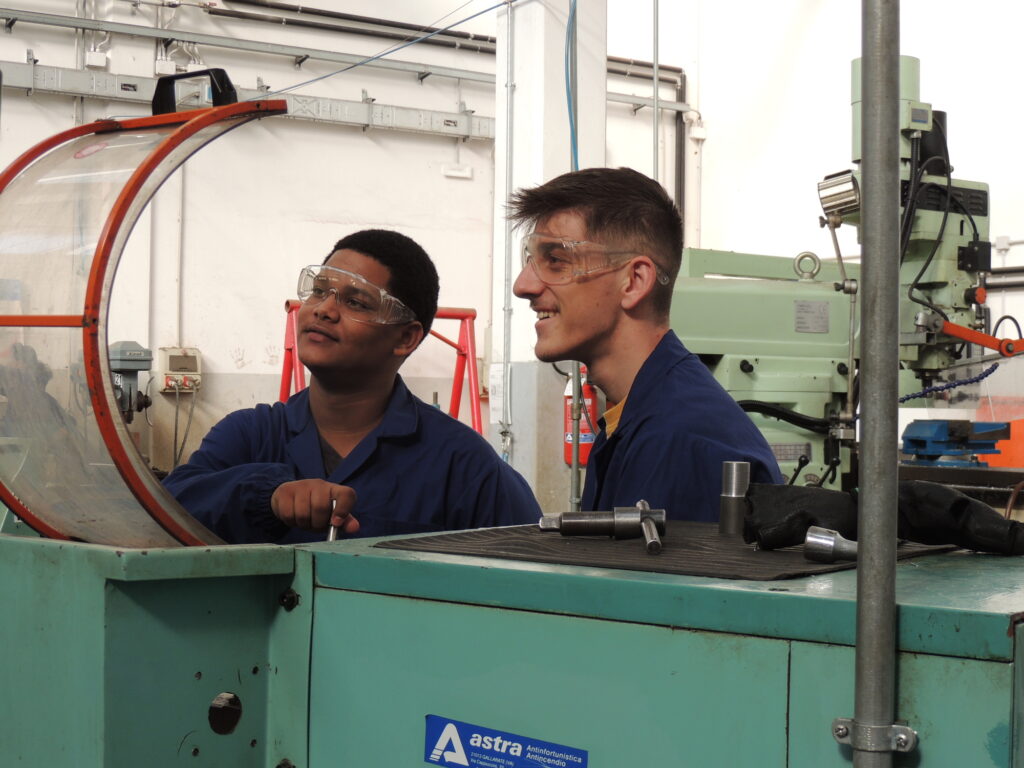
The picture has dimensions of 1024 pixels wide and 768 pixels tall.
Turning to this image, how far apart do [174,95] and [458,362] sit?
4597mm

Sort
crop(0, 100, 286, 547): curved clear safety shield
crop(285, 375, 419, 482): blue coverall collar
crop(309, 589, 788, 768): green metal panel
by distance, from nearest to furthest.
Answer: crop(309, 589, 788, 768): green metal panel
crop(0, 100, 286, 547): curved clear safety shield
crop(285, 375, 419, 482): blue coverall collar

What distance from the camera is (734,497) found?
3.24ft

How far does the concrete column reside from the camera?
4609 millimetres

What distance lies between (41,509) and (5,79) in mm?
4889

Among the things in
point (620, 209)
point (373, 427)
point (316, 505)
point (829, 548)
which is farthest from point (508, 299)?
→ point (829, 548)

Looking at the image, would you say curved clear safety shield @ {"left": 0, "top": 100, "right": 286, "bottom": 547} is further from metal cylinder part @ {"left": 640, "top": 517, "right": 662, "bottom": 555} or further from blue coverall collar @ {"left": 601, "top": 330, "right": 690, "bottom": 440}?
blue coverall collar @ {"left": 601, "top": 330, "right": 690, "bottom": 440}

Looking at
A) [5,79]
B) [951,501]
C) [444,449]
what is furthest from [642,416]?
[5,79]

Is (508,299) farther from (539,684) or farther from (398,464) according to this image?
(539,684)

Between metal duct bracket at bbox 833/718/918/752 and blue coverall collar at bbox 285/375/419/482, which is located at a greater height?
blue coverall collar at bbox 285/375/419/482

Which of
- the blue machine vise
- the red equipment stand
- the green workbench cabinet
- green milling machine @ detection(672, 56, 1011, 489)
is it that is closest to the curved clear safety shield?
the green workbench cabinet

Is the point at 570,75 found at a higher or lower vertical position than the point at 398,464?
higher

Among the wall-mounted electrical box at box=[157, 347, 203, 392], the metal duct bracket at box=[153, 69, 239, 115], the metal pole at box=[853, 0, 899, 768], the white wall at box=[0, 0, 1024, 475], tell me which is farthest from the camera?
the wall-mounted electrical box at box=[157, 347, 203, 392]

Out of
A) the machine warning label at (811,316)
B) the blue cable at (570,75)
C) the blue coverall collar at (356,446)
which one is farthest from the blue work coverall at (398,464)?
the blue cable at (570,75)

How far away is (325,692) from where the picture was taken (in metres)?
0.94
